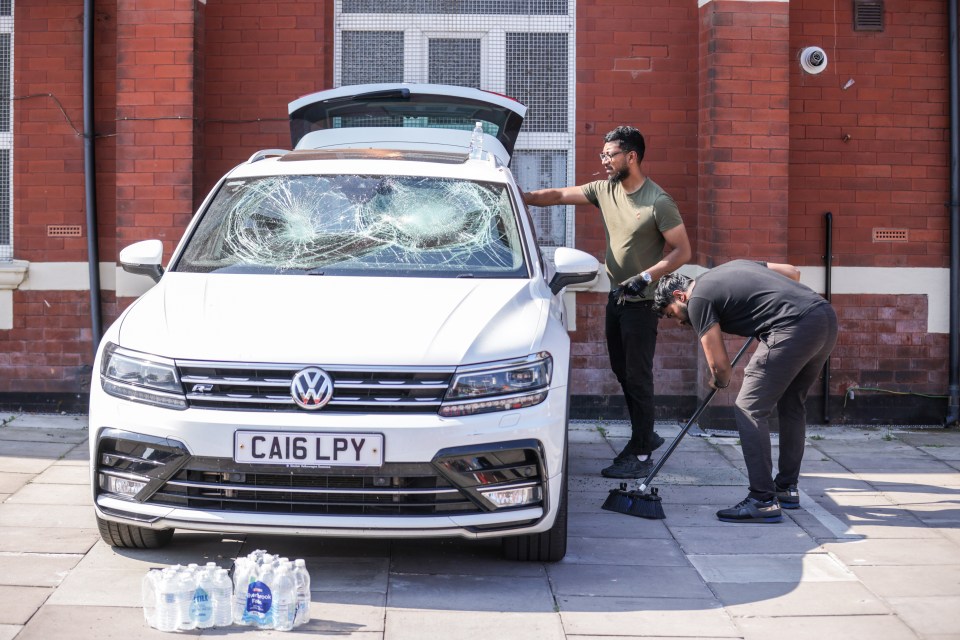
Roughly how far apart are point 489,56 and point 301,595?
5721 millimetres

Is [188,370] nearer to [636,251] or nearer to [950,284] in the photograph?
[636,251]

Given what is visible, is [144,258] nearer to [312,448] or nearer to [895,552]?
[312,448]

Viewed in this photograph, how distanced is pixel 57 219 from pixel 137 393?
4571 millimetres

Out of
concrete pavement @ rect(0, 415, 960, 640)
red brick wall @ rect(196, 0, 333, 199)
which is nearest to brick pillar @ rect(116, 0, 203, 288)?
red brick wall @ rect(196, 0, 333, 199)

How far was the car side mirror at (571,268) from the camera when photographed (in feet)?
19.5

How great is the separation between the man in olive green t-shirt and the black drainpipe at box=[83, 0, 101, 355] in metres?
3.87

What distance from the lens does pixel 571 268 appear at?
5945mm

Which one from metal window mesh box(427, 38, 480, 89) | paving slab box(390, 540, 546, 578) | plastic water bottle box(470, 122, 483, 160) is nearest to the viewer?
paving slab box(390, 540, 546, 578)

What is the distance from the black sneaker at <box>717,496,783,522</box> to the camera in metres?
6.22

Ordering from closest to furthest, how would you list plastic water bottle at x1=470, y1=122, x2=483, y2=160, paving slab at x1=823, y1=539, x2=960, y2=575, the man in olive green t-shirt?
1. paving slab at x1=823, y1=539, x2=960, y2=575
2. plastic water bottle at x1=470, y1=122, x2=483, y2=160
3. the man in olive green t-shirt

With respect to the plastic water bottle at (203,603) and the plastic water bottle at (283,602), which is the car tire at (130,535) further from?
the plastic water bottle at (283,602)

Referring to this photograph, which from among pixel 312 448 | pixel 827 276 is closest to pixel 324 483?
pixel 312 448

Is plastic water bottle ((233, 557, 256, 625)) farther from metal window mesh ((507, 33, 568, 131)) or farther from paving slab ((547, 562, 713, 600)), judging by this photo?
metal window mesh ((507, 33, 568, 131))

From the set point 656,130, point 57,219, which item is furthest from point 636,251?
point 57,219
